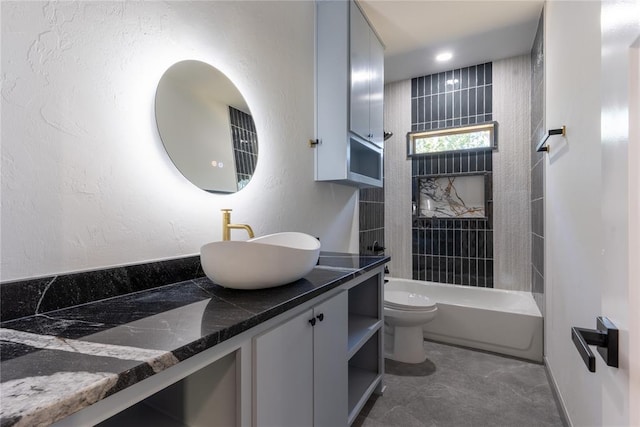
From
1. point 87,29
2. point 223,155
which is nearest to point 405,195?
point 223,155

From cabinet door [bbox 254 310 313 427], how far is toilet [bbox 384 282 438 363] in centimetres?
135

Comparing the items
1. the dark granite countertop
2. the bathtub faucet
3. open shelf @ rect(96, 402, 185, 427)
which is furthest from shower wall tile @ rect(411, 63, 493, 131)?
open shelf @ rect(96, 402, 185, 427)

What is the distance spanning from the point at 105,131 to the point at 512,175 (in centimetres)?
322

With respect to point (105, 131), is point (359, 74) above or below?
above

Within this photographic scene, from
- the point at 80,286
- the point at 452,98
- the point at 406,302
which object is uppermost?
the point at 452,98

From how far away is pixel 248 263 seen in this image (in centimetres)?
104

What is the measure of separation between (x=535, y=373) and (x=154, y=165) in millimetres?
2682

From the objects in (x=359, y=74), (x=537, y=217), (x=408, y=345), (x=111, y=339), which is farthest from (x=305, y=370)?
(x=537, y=217)

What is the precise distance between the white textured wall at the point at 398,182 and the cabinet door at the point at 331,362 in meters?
2.27

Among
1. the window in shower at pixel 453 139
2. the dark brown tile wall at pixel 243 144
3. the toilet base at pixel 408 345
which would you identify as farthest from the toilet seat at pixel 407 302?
the window in shower at pixel 453 139

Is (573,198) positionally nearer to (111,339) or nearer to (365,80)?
(365,80)

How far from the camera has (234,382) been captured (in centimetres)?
82

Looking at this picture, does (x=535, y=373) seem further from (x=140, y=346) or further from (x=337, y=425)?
(x=140, y=346)

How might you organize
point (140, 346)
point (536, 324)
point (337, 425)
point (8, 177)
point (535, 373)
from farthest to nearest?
point (536, 324) < point (535, 373) < point (337, 425) < point (8, 177) < point (140, 346)
